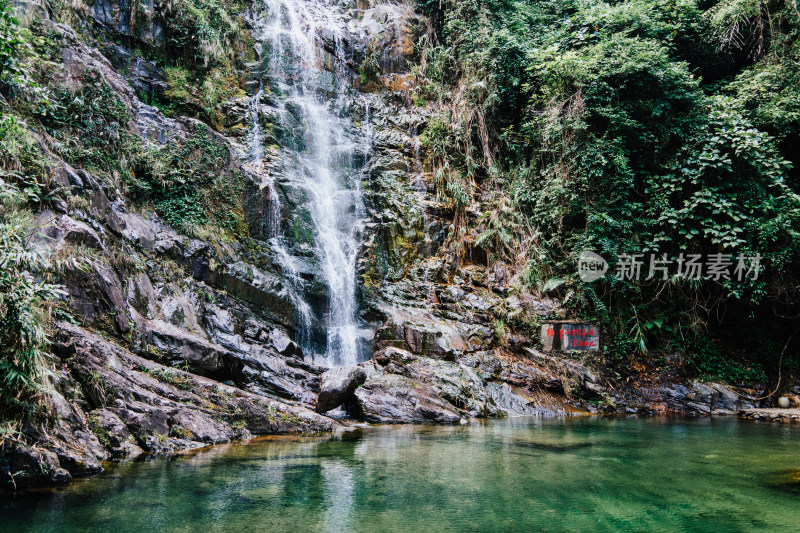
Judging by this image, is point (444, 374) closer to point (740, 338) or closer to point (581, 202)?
point (581, 202)

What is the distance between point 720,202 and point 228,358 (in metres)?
11.0

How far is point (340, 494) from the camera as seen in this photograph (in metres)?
3.89

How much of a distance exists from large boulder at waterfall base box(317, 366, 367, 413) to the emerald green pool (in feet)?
5.30

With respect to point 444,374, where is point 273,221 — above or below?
above

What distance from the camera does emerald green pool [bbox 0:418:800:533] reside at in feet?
10.4

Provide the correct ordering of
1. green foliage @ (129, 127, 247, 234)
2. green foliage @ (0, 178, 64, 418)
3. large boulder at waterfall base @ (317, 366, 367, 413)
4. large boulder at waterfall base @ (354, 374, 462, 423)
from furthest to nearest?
green foliage @ (129, 127, 247, 234), large boulder at waterfall base @ (354, 374, 462, 423), large boulder at waterfall base @ (317, 366, 367, 413), green foliage @ (0, 178, 64, 418)

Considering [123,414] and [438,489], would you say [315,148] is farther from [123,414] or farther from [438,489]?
[438,489]

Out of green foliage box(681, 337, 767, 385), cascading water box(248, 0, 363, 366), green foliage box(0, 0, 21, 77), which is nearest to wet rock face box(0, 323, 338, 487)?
green foliage box(0, 0, 21, 77)

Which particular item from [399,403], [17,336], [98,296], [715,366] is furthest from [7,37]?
[715,366]

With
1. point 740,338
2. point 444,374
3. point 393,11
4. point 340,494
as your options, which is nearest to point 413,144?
point 393,11

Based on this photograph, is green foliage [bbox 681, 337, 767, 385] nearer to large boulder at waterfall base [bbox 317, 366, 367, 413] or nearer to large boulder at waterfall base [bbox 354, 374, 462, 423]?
large boulder at waterfall base [bbox 354, 374, 462, 423]

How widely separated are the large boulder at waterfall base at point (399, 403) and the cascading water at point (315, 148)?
2.05 metres

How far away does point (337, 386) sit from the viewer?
813 cm

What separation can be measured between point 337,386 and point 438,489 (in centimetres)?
436
